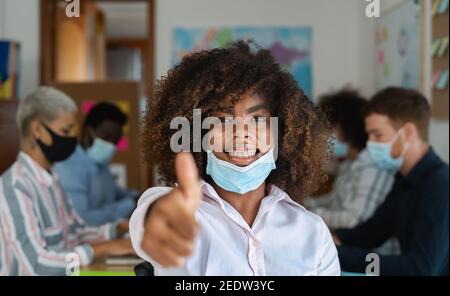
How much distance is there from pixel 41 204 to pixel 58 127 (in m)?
0.19

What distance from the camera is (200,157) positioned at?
2.33ft

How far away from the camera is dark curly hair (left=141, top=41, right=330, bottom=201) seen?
2.27ft

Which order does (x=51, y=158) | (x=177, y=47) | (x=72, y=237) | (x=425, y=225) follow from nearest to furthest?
(x=425, y=225) → (x=51, y=158) → (x=72, y=237) → (x=177, y=47)

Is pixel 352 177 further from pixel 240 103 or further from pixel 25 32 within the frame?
pixel 25 32

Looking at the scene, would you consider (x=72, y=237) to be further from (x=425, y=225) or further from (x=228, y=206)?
(x=228, y=206)

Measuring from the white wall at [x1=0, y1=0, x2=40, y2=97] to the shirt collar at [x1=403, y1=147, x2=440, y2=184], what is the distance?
88.0 inches

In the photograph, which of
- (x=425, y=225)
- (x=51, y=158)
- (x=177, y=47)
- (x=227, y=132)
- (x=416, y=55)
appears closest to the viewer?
(x=227, y=132)

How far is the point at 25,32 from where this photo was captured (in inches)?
129

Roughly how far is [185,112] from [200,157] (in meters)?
0.05

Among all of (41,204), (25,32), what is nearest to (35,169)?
(41,204)

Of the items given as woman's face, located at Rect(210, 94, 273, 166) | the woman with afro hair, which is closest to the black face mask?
the woman with afro hair

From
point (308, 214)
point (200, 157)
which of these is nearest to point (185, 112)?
point (200, 157)

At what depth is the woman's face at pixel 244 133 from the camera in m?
0.65

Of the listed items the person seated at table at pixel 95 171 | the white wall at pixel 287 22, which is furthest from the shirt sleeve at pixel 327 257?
the white wall at pixel 287 22
